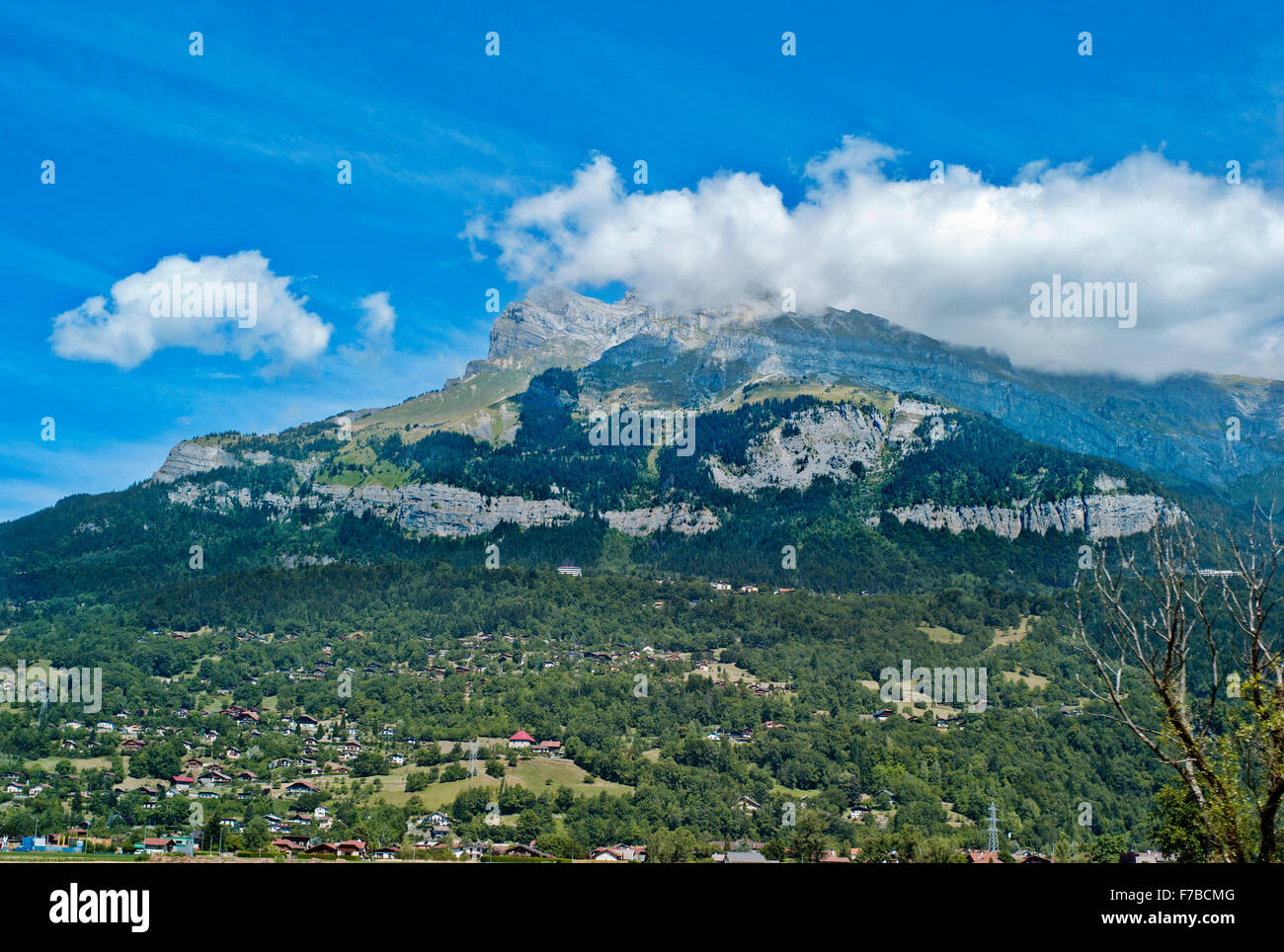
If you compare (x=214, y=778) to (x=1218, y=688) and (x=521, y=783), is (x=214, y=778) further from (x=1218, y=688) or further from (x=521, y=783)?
(x=1218, y=688)

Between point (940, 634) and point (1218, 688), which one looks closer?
point (1218, 688)

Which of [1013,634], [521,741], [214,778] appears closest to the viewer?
[214,778]

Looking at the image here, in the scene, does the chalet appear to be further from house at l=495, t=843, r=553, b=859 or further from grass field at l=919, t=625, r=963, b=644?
grass field at l=919, t=625, r=963, b=644

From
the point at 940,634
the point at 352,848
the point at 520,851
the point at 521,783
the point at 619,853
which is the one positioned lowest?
the point at 619,853

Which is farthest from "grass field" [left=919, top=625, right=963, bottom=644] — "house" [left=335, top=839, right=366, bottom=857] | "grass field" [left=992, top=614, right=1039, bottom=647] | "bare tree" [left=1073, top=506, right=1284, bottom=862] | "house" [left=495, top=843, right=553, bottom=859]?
"bare tree" [left=1073, top=506, right=1284, bottom=862]

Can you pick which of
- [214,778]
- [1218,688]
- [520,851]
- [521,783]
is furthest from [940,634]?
[1218,688]

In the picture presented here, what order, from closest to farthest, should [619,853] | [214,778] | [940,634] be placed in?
[619,853] < [214,778] < [940,634]

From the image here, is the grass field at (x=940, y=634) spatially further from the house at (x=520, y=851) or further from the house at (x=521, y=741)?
the house at (x=520, y=851)
